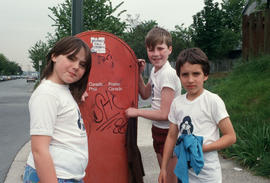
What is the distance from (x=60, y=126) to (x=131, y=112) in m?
1.15

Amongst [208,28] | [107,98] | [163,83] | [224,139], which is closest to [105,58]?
[107,98]

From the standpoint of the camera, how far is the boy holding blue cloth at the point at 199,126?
1742 millimetres

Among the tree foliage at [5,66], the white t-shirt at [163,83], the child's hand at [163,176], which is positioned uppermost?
the tree foliage at [5,66]

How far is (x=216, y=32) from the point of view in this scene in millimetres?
34562

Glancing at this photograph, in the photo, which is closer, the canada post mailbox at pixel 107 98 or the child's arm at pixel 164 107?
the child's arm at pixel 164 107

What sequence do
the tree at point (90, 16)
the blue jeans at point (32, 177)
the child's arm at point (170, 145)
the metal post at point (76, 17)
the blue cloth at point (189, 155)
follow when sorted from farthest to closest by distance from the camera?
the tree at point (90, 16) → the metal post at point (76, 17) → the child's arm at point (170, 145) → the blue cloth at point (189, 155) → the blue jeans at point (32, 177)

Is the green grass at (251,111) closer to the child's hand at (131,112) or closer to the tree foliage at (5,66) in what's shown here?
the child's hand at (131,112)

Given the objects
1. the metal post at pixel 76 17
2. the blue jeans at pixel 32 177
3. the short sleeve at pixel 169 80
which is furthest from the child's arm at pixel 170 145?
the metal post at pixel 76 17

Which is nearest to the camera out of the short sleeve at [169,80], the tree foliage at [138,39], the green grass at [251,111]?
the short sleeve at [169,80]

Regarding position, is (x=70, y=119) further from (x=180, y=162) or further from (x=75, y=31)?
(x=75, y=31)

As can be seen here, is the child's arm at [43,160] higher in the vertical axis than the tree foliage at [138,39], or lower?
lower

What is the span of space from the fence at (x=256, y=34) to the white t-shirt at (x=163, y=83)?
591 cm

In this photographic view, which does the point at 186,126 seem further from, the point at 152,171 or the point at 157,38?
the point at 152,171

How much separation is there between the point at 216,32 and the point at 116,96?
34.3 metres
